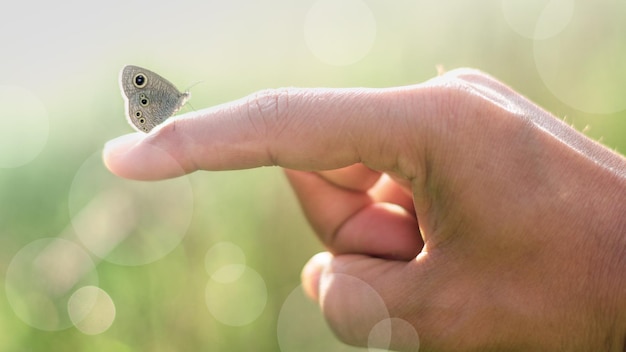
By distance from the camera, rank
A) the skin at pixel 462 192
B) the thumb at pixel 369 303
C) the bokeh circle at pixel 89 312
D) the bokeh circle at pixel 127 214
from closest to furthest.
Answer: the skin at pixel 462 192 → the thumb at pixel 369 303 → the bokeh circle at pixel 89 312 → the bokeh circle at pixel 127 214

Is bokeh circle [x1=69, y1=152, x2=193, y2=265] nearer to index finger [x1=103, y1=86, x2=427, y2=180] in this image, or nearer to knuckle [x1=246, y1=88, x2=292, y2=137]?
index finger [x1=103, y1=86, x2=427, y2=180]

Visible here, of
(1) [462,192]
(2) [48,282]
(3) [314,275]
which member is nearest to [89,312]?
(2) [48,282]

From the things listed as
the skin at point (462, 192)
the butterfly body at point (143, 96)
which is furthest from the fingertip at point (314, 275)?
the butterfly body at point (143, 96)

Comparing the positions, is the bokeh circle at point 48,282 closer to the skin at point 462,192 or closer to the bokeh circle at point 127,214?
the bokeh circle at point 127,214

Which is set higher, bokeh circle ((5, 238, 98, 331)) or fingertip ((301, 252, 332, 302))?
fingertip ((301, 252, 332, 302))

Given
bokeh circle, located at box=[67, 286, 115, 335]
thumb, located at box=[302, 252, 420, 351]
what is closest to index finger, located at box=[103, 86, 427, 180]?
thumb, located at box=[302, 252, 420, 351]

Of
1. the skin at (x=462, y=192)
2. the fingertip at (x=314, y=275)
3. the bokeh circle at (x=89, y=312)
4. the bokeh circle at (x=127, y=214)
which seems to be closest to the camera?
the skin at (x=462, y=192)
